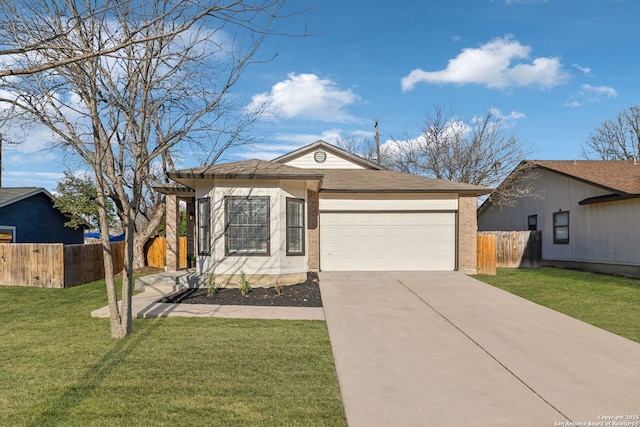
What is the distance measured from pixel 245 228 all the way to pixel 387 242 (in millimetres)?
5299

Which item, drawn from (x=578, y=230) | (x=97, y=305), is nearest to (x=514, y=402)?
(x=97, y=305)

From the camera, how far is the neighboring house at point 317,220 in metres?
11.3

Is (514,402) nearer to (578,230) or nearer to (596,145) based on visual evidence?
(578,230)

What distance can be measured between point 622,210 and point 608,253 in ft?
5.52

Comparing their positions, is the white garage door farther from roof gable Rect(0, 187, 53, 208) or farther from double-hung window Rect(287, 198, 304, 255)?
roof gable Rect(0, 187, 53, 208)

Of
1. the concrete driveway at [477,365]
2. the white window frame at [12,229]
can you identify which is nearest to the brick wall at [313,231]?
the concrete driveway at [477,365]

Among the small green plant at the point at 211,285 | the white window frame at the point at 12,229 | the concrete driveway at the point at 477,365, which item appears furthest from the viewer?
the white window frame at the point at 12,229

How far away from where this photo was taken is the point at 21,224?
59.3 ft

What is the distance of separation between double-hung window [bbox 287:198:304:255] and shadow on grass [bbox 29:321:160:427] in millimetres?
5484

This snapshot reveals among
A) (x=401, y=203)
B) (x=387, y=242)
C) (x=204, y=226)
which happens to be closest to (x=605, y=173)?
(x=401, y=203)

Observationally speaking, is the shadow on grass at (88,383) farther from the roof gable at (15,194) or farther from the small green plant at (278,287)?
the roof gable at (15,194)

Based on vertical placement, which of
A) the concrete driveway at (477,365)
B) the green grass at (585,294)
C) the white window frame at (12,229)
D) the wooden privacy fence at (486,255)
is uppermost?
the white window frame at (12,229)

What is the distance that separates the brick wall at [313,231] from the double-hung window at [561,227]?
11095mm

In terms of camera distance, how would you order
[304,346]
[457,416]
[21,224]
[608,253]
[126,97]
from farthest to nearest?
[21,224] < [608,253] < [126,97] < [304,346] < [457,416]
